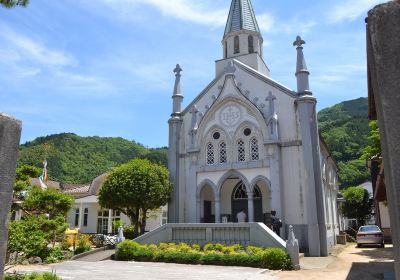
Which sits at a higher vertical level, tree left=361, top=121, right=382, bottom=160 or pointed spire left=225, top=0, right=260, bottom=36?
pointed spire left=225, top=0, right=260, bottom=36

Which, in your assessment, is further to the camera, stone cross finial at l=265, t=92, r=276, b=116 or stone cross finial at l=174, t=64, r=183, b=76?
stone cross finial at l=174, t=64, r=183, b=76

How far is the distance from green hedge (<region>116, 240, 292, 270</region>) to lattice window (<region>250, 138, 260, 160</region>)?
25.1 feet

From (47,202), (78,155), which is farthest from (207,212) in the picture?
(78,155)

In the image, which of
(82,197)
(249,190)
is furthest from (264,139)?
(82,197)

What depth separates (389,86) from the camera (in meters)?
2.78

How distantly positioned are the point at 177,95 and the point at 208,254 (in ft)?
46.3

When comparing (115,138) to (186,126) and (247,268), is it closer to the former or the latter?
(186,126)

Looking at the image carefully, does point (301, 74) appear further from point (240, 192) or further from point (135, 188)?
point (135, 188)

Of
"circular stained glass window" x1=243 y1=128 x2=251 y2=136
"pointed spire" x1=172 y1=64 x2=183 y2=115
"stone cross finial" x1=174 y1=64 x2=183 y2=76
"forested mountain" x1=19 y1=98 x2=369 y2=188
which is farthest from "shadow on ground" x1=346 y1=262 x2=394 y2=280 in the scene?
"forested mountain" x1=19 y1=98 x2=369 y2=188

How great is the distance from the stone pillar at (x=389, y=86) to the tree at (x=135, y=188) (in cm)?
2031

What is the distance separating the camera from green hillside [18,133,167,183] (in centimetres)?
7212

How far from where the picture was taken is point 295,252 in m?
14.6

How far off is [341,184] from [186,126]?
59.2 metres

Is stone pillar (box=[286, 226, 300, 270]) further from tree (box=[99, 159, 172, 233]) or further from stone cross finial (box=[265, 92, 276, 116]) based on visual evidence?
tree (box=[99, 159, 172, 233])
